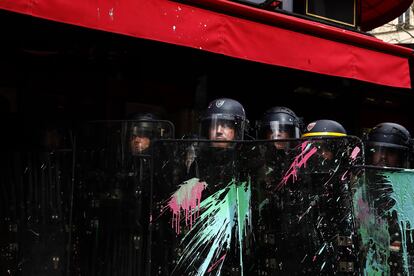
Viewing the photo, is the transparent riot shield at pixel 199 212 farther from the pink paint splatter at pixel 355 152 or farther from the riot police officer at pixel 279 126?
the riot police officer at pixel 279 126

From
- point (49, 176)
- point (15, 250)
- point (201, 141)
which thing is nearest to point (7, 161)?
point (49, 176)

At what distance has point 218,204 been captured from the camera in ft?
10.6

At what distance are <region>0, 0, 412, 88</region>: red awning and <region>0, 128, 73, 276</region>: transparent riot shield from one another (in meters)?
1.14

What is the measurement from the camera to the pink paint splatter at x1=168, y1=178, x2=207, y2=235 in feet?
10.6

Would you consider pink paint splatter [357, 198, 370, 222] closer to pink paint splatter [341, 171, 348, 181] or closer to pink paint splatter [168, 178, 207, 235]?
pink paint splatter [341, 171, 348, 181]

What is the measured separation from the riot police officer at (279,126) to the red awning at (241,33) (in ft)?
1.82

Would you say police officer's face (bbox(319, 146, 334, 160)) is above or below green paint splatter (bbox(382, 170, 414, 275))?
above

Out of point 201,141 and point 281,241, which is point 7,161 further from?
point 281,241

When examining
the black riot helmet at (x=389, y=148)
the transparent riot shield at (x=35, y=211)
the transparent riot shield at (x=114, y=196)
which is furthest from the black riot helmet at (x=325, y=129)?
the transparent riot shield at (x=35, y=211)

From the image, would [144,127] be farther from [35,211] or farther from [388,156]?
[388,156]

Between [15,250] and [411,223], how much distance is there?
302 cm

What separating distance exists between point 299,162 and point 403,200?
695 millimetres

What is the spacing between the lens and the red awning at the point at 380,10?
9.01 metres

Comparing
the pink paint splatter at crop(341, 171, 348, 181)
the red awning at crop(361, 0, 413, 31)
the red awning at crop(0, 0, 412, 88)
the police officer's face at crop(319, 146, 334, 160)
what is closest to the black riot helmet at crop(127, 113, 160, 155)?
the red awning at crop(0, 0, 412, 88)
